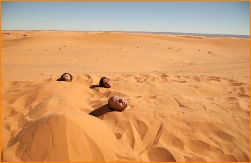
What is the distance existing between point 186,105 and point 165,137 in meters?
1.41

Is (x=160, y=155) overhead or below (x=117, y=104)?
below

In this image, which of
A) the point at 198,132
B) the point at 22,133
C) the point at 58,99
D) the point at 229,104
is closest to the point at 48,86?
the point at 58,99

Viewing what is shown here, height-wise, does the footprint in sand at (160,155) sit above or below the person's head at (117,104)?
below

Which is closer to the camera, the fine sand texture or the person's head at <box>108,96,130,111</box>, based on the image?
the fine sand texture

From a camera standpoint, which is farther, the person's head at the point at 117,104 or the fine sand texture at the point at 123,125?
the person's head at the point at 117,104

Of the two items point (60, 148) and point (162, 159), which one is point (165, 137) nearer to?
point (162, 159)

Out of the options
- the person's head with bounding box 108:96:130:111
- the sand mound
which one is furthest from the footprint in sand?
the person's head with bounding box 108:96:130:111

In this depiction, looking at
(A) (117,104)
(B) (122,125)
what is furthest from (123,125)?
(A) (117,104)

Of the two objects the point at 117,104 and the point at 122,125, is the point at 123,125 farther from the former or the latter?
the point at 117,104

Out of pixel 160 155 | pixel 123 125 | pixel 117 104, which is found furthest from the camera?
pixel 117 104

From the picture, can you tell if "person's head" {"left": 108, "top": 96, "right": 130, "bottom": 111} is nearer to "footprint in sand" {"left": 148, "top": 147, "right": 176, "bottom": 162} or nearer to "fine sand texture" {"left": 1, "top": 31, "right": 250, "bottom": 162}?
"fine sand texture" {"left": 1, "top": 31, "right": 250, "bottom": 162}

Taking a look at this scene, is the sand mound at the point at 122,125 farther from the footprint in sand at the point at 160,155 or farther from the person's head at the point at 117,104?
the person's head at the point at 117,104

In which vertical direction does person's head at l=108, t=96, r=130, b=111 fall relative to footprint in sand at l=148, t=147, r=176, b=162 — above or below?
→ above

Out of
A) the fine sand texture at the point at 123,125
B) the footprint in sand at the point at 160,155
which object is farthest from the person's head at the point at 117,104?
the footprint in sand at the point at 160,155
